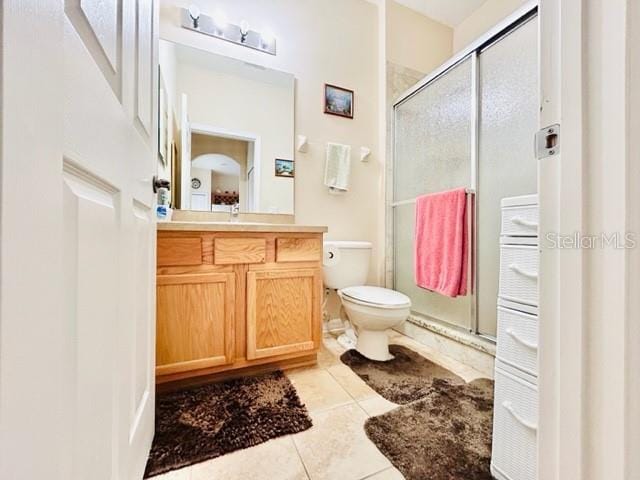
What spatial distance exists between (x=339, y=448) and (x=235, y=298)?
0.73 meters

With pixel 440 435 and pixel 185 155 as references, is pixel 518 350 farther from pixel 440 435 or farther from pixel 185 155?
pixel 185 155

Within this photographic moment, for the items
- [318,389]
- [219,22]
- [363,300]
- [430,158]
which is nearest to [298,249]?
[363,300]

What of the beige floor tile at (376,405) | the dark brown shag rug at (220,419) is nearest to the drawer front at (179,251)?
the dark brown shag rug at (220,419)

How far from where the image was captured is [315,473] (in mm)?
845

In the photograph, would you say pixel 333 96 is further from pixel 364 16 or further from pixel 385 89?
pixel 364 16

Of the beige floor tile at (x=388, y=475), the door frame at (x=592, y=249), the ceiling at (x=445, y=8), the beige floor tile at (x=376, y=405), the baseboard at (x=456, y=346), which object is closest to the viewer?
the door frame at (x=592, y=249)

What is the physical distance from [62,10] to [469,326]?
1.99 metres

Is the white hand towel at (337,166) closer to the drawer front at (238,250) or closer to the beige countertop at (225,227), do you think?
the beige countertop at (225,227)

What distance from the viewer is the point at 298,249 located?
55.8 inches

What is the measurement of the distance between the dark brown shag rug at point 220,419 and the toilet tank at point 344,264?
0.74 m

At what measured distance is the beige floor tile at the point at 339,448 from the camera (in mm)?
853

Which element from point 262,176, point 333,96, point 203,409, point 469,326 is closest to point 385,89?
point 333,96

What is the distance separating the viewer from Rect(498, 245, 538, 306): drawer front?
760 millimetres

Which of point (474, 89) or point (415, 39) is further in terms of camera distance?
point (415, 39)
